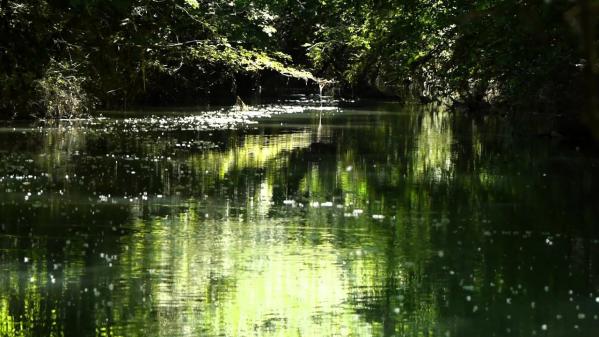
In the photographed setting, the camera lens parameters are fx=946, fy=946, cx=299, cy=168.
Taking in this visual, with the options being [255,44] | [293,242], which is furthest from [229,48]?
[293,242]

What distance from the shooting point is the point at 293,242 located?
11727mm

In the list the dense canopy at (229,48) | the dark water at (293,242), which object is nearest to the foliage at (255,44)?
the dense canopy at (229,48)

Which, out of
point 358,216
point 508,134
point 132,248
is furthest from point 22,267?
point 508,134

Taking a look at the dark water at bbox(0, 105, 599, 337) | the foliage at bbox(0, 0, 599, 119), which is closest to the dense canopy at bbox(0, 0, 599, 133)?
the foliage at bbox(0, 0, 599, 119)

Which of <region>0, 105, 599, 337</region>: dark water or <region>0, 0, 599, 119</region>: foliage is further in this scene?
<region>0, 0, 599, 119</region>: foliage

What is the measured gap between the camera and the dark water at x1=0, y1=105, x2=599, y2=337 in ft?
26.8

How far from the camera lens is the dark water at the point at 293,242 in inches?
322

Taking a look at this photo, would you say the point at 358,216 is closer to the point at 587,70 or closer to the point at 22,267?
the point at 22,267

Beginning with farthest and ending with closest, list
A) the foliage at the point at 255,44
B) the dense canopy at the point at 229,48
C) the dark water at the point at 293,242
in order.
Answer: the dense canopy at the point at 229,48, the foliage at the point at 255,44, the dark water at the point at 293,242

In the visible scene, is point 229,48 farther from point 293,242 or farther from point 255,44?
point 293,242

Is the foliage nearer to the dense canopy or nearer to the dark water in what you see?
the dense canopy

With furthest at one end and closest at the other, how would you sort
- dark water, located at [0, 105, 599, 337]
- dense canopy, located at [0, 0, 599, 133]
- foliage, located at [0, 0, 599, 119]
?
dense canopy, located at [0, 0, 599, 133]
foliage, located at [0, 0, 599, 119]
dark water, located at [0, 105, 599, 337]

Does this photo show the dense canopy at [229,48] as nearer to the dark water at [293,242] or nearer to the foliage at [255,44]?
the foliage at [255,44]

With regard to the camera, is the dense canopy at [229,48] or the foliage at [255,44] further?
the dense canopy at [229,48]
